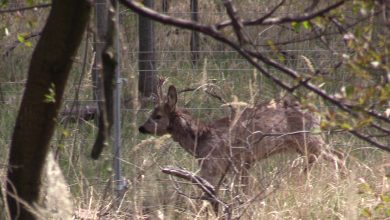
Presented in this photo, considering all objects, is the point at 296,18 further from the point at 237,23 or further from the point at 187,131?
the point at 187,131

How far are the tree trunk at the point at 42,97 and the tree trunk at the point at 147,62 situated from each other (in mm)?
3452

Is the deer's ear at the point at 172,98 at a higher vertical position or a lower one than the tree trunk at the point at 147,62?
lower

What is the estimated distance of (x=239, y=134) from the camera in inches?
268

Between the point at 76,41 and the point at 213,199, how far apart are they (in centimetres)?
186

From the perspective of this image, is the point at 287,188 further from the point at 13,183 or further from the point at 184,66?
the point at 184,66

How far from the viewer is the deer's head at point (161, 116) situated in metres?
7.64

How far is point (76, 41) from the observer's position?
4016 mm

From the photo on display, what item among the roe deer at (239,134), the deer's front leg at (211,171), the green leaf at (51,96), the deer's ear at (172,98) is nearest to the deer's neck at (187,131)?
the roe deer at (239,134)

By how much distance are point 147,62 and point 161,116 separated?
842mm

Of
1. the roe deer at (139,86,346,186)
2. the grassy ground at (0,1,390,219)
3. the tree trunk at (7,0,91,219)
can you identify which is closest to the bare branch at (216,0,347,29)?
the tree trunk at (7,0,91,219)

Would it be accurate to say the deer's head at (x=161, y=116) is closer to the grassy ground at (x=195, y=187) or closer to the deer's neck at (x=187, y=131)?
the deer's neck at (x=187, y=131)

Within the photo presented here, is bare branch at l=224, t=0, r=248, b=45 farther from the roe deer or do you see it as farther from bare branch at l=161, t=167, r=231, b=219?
the roe deer

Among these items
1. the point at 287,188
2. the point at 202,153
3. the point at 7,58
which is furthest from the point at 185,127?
the point at 7,58

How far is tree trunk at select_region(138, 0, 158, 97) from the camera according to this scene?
27.2 feet
